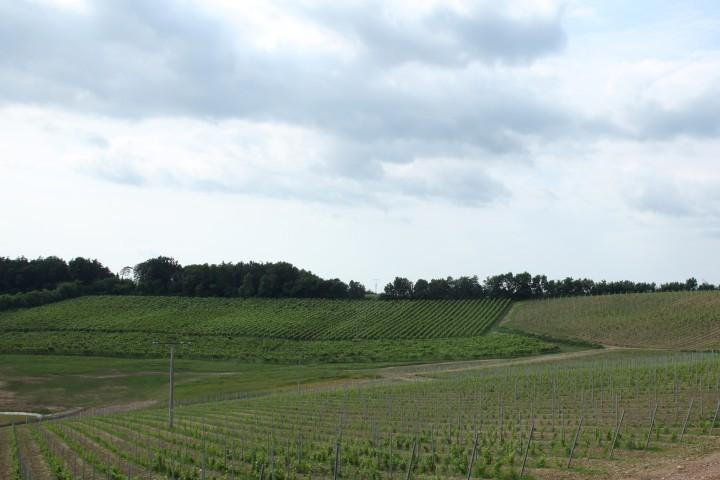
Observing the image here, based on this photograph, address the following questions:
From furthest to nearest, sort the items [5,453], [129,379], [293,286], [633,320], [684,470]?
1. [293,286]
2. [633,320]
3. [129,379]
4. [5,453]
5. [684,470]

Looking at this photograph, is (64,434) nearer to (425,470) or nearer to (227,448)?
(227,448)

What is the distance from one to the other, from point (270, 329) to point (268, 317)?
12.0 m

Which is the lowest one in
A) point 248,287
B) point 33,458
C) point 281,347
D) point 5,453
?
point 5,453

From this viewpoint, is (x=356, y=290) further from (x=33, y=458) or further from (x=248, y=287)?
(x=33, y=458)

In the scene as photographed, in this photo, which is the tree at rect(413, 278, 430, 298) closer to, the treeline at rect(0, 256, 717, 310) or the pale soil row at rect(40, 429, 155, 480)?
the treeline at rect(0, 256, 717, 310)

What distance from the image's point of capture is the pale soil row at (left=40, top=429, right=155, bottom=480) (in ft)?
90.1

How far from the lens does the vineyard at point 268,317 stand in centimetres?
11294

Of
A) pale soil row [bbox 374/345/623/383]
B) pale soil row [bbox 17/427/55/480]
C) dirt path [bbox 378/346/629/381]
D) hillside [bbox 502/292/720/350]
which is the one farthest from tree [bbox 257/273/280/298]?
pale soil row [bbox 17/427/55/480]

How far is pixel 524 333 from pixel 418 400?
62.1 m

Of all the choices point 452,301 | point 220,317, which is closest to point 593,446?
point 220,317

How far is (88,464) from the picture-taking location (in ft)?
100

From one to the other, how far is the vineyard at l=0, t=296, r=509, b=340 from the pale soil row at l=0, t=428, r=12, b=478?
62.7 meters

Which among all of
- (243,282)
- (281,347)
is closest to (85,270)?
(243,282)

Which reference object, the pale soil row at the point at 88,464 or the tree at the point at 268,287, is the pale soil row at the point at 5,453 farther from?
the tree at the point at 268,287
